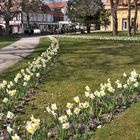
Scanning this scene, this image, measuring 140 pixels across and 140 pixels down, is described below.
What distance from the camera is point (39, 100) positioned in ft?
28.9

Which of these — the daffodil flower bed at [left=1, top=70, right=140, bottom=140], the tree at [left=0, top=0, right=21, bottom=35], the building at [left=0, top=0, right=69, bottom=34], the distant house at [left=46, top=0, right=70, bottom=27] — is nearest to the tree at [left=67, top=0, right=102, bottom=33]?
the tree at [left=0, top=0, right=21, bottom=35]

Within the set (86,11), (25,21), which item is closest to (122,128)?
(86,11)

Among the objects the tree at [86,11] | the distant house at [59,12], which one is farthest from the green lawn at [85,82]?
the distant house at [59,12]

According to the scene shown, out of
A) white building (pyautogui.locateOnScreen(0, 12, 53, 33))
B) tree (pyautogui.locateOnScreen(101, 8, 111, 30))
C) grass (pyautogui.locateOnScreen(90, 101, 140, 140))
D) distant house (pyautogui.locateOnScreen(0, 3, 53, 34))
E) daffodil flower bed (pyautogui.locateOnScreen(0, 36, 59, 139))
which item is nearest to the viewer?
grass (pyautogui.locateOnScreen(90, 101, 140, 140))

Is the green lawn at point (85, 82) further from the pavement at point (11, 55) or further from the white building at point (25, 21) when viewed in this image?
the white building at point (25, 21)

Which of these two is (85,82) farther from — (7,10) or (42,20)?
(42,20)

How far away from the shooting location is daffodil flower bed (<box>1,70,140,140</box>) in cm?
572

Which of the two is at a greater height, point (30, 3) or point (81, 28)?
point (30, 3)

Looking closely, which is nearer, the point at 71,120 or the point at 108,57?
the point at 71,120

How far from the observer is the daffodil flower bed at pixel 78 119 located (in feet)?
18.8

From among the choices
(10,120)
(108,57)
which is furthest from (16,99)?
(108,57)

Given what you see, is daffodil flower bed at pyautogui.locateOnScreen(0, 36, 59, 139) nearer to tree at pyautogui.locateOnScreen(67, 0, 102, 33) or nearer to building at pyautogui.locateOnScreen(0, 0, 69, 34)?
tree at pyautogui.locateOnScreen(67, 0, 102, 33)

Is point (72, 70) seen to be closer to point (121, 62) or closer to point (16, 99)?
point (121, 62)

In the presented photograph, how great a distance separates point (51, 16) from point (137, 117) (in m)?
118
